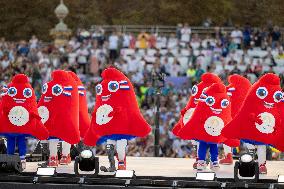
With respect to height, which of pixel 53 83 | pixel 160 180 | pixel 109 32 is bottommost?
pixel 160 180

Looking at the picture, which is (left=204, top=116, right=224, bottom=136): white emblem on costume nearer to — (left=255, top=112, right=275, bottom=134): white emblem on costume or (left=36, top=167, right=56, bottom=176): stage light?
(left=255, top=112, right=275, bottom=134): white emblem on costume

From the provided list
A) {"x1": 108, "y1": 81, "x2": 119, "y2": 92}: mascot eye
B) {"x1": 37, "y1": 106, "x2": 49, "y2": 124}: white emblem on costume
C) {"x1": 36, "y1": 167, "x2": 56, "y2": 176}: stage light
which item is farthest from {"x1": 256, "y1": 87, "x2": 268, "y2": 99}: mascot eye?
{"x1": 37, "y1": 106, "x2": 49, "y2": 124}: white emblem on costume

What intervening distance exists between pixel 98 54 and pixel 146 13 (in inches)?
613

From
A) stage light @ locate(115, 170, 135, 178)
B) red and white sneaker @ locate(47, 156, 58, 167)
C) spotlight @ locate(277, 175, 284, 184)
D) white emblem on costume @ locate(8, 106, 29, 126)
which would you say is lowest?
spotlight @ locate(277, 175, 284, 184)

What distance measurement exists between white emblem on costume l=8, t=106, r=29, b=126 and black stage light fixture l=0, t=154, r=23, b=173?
2.42ft

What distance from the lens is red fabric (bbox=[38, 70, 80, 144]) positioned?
20.8 metres

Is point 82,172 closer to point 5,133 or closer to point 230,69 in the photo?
point 5,133

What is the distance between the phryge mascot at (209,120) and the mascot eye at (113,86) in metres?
1.29

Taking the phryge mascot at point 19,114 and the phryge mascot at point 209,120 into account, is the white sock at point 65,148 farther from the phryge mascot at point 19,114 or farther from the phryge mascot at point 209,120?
the phryge mascot at point 209,120

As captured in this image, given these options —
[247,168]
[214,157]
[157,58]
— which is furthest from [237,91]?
[157,58]

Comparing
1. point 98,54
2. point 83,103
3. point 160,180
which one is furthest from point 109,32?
Answer: point 160,180

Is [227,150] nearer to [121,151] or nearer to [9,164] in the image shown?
[121,151]

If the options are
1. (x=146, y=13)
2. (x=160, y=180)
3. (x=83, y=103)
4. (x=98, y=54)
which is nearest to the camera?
(x=160, y=180)

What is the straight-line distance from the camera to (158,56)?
114 feet
